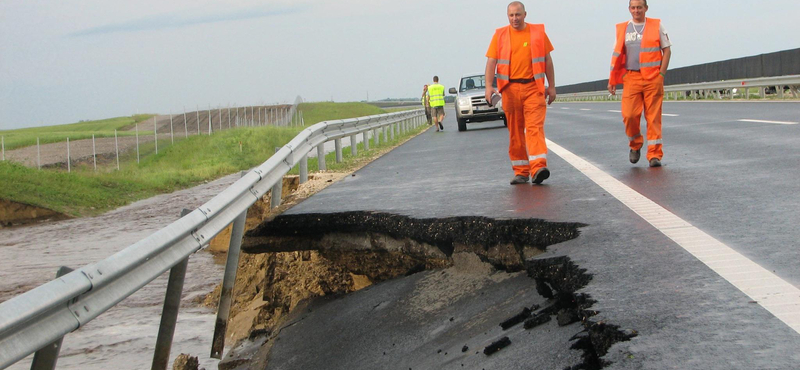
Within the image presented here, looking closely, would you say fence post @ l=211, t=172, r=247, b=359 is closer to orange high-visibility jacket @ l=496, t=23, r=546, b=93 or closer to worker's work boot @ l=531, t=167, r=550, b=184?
worker's work boot @ l=531, t=167, r=550, b=184

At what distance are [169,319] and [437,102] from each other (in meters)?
24.7

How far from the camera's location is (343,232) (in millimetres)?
7180

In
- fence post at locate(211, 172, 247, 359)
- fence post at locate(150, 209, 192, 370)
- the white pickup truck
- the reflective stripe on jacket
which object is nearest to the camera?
fence post at locate(150, 209, 192, 370)

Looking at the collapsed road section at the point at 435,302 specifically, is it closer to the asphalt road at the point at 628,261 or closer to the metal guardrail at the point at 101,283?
the asphalt road at the point at 628,261

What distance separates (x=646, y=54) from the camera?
390 inches

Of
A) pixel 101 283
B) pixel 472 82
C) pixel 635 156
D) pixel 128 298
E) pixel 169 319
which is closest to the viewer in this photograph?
pixel 101 283

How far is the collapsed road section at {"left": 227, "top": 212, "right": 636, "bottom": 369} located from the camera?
401cm

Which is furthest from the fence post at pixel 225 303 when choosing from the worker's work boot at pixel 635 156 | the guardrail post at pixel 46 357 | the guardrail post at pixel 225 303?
the worker's work boot at pixel 635 156

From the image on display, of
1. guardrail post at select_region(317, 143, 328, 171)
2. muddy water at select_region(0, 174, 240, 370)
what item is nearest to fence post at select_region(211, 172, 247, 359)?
muddy water at select_region(0, 174, 240, 370)

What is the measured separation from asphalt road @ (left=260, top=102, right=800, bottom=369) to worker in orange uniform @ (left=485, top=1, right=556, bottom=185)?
38 cm

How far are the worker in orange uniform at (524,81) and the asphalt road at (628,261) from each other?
38cm

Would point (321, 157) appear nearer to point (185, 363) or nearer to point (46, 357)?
point (185, 363)

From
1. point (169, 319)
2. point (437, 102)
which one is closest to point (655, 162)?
point (169, 319)

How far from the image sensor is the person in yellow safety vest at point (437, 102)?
28.4m
